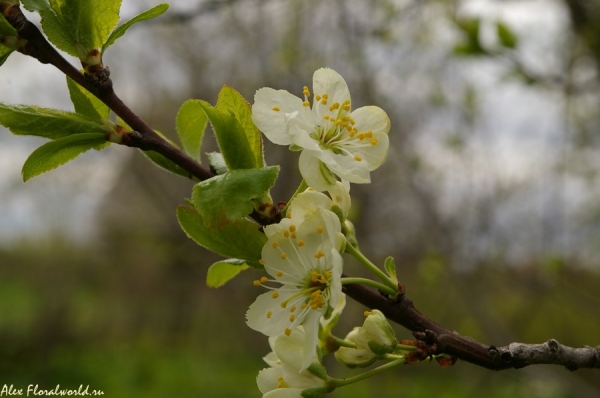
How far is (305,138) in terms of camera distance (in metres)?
0.71

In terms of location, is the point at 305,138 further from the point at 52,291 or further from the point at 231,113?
the point at 52,291

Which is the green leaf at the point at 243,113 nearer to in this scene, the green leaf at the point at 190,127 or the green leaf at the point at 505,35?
the green leaf at the point at 190,127

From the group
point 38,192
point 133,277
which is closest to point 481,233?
point 38,192

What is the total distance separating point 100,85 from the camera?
0.72 metres

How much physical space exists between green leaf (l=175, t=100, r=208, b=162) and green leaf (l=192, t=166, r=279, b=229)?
19 centimetres

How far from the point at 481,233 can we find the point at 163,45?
321 cm

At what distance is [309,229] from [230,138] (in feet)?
0.50

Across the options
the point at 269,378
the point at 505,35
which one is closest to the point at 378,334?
the point at 269,378

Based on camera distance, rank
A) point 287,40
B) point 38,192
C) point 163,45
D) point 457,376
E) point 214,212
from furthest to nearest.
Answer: point 38,192
point 457,376
point 163,45
point 287,40
point 214,212

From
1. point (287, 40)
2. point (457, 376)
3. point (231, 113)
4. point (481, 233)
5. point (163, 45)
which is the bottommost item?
point (457, 376)

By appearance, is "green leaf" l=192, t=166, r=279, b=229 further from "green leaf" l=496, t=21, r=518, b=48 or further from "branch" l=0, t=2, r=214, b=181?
"green leaf" l=496, t=21, r=518, b=48

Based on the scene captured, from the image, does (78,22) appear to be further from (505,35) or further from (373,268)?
(505,35)

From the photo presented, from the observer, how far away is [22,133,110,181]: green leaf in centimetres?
72

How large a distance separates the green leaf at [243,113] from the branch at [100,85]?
0.22 ft
